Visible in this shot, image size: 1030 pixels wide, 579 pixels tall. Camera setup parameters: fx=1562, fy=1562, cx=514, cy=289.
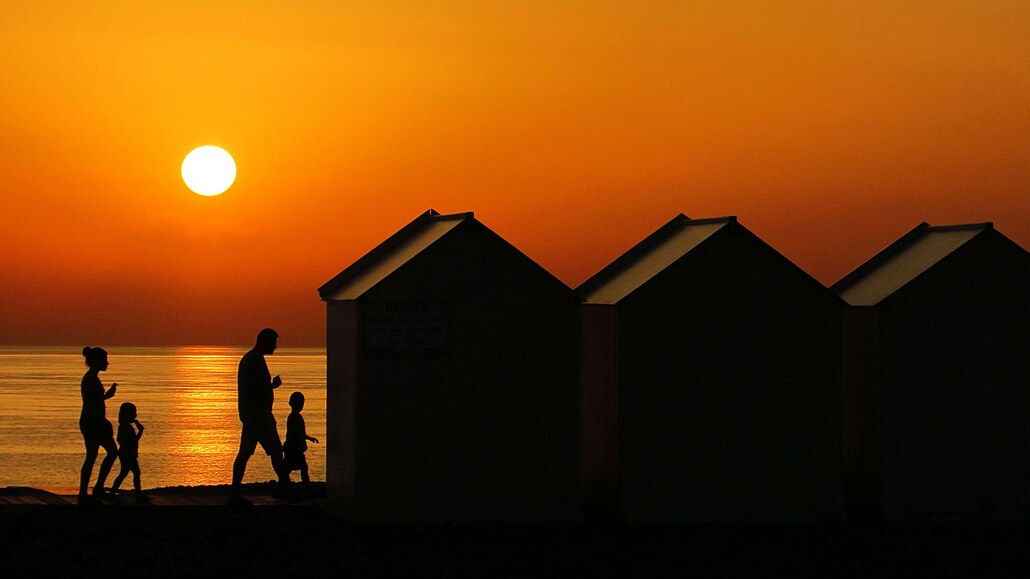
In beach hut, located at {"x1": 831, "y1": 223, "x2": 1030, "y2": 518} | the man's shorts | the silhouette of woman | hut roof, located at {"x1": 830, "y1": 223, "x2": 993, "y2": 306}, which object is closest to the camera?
the man's shorts

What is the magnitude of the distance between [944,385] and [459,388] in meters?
5.33

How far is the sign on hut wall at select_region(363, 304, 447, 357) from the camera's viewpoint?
15672 millimetres

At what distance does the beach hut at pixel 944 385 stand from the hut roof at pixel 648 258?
1.85m

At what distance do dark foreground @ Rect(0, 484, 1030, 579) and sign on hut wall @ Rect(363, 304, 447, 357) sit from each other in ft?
5.74

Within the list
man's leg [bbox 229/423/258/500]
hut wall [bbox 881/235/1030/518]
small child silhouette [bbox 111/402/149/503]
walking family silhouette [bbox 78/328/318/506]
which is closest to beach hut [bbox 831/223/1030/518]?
hut wall [bbox 881/235/1030/518]

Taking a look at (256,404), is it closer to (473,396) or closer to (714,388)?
(473,396)

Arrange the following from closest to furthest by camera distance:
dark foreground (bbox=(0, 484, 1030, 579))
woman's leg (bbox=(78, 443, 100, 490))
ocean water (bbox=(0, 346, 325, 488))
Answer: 1. dark foreground (bbox=(0, 484, 1030, 579))
2. woman's leg (bbox=(78, 443, 100, 490))
3. ocean water (bbox=(0, 346, 325, 488))

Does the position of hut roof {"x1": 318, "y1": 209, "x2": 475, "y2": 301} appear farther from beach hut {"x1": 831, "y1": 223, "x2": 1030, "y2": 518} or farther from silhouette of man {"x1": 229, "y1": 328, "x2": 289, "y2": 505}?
beach hut {"x1": 831, "y1": 223, "x2": 1030, "y2": 518}

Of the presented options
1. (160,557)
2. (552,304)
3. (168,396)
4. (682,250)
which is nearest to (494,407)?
(552,304)

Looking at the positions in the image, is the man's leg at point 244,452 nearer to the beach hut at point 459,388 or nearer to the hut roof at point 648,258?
the beach hut at point 459,388

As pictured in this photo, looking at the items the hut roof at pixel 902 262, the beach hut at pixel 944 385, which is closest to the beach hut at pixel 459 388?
the beach hut at pixel 944 385

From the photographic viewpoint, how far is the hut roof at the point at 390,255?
1611 cm

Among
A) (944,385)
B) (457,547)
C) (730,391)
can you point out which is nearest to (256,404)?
(457,547)

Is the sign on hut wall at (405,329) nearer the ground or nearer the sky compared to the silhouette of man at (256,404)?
nearer the sky
